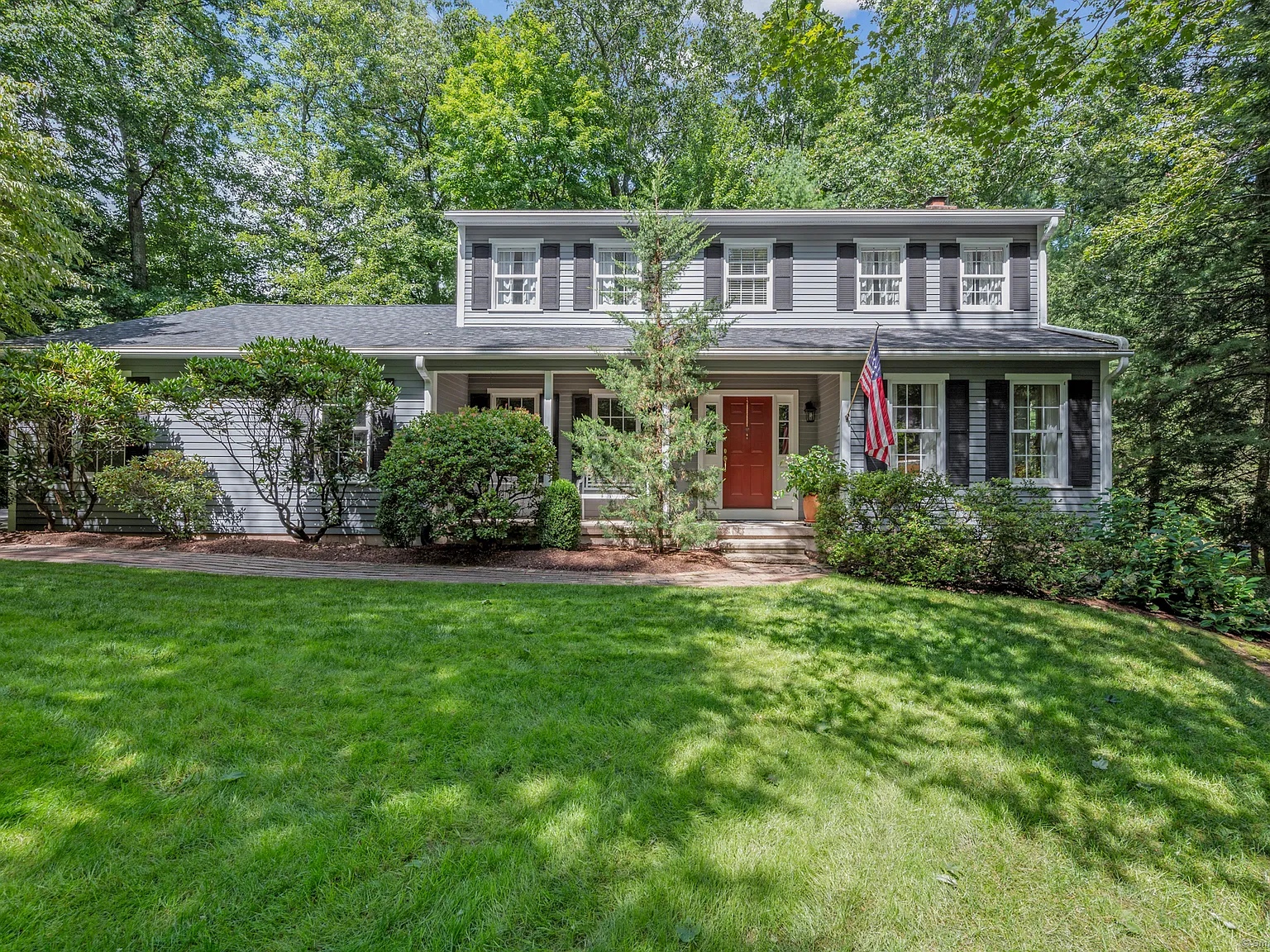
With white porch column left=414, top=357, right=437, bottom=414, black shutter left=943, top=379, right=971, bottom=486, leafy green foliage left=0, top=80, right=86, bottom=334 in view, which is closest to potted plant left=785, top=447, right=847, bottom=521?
black shutter left=943, top=379, right=971, bottom=486

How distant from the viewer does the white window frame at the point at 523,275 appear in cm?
1078

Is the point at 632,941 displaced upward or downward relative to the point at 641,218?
downward

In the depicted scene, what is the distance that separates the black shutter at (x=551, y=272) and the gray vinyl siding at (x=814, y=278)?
8cm

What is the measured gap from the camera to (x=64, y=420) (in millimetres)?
7992

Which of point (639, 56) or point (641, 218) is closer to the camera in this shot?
point (641, 218)

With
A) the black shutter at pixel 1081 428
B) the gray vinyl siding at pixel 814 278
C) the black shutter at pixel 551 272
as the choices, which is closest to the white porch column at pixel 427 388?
the gray vinyl siding at pixel 814 278

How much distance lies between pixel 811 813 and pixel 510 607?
3.36m

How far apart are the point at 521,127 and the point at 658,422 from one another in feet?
42.0

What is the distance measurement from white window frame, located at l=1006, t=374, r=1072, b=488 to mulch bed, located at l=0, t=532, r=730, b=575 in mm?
5733

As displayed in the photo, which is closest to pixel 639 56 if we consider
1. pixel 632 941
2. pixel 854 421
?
pixel 854 421

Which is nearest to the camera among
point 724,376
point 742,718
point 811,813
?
point 811,813

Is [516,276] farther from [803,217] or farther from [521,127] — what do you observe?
[521,127]

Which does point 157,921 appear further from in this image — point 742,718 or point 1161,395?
point 1161,395

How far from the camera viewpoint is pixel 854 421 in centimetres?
910
